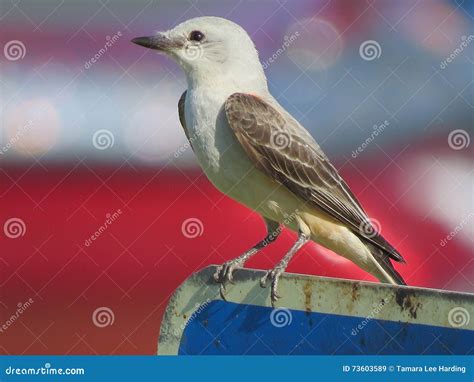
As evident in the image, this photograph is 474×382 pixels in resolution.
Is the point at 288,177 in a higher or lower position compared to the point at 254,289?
higher

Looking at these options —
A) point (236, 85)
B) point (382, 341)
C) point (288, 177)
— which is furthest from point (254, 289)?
point (236, 85)

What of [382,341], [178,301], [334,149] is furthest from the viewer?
[334,149]

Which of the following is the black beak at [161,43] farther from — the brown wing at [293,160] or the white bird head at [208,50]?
the brown wing at [293,160]

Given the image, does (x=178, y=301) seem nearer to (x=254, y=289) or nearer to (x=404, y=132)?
(x=254, y=289)

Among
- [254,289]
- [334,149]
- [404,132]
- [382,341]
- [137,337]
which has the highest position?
[404,132]

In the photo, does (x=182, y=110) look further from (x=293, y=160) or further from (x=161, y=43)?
(x=293, y=160)

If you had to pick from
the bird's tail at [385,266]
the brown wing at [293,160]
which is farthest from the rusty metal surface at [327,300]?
the bird's tail at [385,266]

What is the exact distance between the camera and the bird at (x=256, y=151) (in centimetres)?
390

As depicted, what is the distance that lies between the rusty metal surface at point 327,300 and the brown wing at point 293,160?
119cm

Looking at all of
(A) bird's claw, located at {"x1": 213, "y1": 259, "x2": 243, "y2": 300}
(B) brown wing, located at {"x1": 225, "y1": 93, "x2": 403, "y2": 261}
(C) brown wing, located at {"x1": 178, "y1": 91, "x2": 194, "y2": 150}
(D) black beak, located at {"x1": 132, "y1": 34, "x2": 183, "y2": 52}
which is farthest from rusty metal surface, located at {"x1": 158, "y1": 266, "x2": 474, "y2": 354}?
(D) black beak, located at {"x1": 132, "y1": 34, "x2": 183, "y2": 52}

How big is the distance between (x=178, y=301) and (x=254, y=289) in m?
0.23

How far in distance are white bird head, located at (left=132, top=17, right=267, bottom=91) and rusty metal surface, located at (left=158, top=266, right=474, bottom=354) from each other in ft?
4.86

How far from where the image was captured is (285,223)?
4.04 meters

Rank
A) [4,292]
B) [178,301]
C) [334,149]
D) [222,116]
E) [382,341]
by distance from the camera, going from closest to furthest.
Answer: [382,341] → [178,301] → [222,116] → [334,149] → [4,292]
